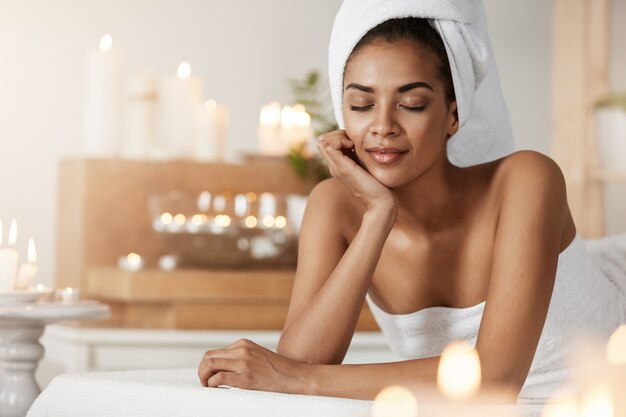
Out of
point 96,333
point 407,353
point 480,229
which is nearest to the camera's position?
point 480,229

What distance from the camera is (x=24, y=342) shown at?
179cm

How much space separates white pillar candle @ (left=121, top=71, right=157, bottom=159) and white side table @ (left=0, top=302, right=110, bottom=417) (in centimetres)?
121

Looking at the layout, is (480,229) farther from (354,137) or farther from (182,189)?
(182,189)

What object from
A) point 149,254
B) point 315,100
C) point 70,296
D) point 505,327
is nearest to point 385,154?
point 505,327

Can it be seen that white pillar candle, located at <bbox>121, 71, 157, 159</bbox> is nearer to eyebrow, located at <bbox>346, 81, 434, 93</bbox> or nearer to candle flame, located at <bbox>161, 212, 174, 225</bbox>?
candle flame, located at <bbox>161, 212, 174, 225</bbox>

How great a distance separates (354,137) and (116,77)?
5.10ft

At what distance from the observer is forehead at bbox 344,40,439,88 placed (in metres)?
1.42

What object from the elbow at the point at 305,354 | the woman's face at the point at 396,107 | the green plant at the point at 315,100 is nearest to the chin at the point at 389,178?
the woman's face at the point at 396,107

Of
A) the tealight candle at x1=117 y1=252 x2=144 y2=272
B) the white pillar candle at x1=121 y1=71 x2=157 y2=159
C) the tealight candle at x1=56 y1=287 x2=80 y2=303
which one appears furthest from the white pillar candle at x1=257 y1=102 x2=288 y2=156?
the tealight candle at x1=56 y1=287 x2=80 y2=303

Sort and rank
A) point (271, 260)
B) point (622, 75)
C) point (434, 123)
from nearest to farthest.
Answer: point (434, 123), point (271, 260), point (622, 75)

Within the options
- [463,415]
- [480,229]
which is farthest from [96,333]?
[463,415]

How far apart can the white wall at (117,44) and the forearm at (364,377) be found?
89.1 inches

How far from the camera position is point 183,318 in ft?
8.65

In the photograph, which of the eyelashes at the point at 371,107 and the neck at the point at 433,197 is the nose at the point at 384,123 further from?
the neck at the point at 433,197
